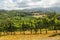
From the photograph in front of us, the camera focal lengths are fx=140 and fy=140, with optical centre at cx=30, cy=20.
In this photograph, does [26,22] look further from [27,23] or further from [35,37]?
[35,37]

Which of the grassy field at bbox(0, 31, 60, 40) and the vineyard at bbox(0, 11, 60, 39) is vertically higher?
the vineyard at bbox(0, 11, 60, 39)

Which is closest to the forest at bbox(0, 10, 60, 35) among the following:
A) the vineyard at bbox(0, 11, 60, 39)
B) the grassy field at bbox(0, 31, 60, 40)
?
the vineyard at bbox(0, 11, 60, 39)

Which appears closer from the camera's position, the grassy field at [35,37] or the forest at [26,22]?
the grassy field at [35,37]

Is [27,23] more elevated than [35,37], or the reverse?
[27,23]

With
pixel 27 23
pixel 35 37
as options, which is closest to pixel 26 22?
pixel 27 23

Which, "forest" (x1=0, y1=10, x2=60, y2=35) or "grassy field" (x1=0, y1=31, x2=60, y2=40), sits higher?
"forest" (x1=0, y1=10, x2=60, y2=35)

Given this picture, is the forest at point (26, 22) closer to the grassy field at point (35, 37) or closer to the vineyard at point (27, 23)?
Result: the vineyard at point (27, 23)

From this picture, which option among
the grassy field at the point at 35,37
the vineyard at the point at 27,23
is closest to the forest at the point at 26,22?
the vineyard at the point at 27,23

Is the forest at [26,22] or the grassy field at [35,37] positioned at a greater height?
the forest at [26,22]

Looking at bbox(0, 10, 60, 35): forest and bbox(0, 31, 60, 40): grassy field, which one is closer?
bbox(0, 31, 60, 40): grassy field

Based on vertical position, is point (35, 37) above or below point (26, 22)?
below

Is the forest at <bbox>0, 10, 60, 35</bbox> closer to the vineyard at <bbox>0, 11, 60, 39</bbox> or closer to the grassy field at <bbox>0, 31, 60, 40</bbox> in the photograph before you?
the vineyard at <bbox>0, 11, 60, 39</bbox>

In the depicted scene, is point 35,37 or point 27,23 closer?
point 35,37

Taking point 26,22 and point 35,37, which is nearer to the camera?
point 35,37
